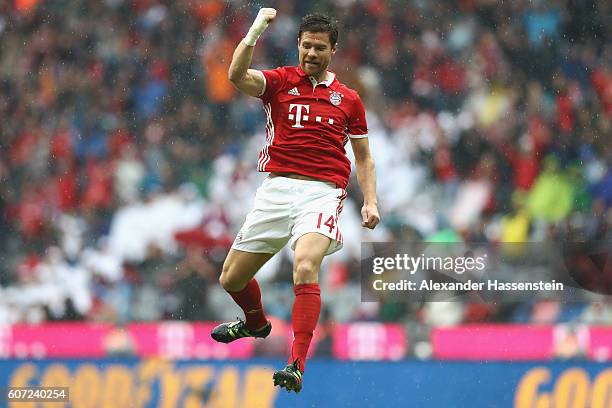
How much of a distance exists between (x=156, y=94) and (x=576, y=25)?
441 centimetres

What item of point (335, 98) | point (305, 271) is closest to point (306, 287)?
point (305, 271)

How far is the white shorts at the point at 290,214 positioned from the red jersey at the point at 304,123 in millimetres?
78

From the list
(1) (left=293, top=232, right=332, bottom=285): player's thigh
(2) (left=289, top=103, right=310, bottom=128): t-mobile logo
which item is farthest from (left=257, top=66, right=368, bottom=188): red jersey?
(1) (left=293, top=232, right=332, bottom=285): player's thigh

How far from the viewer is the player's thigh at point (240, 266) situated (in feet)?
19.8

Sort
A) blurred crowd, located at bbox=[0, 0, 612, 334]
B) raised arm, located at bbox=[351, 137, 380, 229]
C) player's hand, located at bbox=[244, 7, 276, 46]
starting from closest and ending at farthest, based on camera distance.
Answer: player's hand, located at bbox=[244, 7, 276, 46] → raised arm, located at bbox=[351, 137, 380, 229] → blurred crowd, located at bbox=[0, 0, 612, 334]

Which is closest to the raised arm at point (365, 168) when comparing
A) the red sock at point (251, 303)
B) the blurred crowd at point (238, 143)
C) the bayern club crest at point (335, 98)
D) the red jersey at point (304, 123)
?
the red jersey at point (304, 123)

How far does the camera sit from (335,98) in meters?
5.95

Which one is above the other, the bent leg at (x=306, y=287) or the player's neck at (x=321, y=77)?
the player's neck at (x=321, y=77)

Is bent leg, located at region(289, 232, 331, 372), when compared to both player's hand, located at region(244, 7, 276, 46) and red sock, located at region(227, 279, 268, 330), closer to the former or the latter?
red sock, located at region(227, 279, 268, 330)

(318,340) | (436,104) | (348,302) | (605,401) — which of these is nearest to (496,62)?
(436,104)

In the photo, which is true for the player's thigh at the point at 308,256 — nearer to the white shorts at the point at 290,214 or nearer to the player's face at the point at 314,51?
the white shorts at the point at 290,214

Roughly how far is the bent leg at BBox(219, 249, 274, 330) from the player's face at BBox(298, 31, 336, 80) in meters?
1.01

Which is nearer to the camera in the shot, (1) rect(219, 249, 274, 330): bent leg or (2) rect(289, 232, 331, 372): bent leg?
(2) rect(289, 232, 331, 372): bent leg

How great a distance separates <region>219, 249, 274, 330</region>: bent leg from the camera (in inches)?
238
